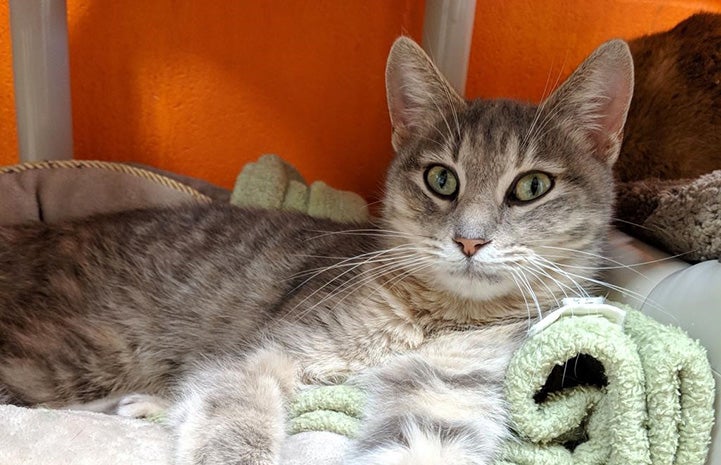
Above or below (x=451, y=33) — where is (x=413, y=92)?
below

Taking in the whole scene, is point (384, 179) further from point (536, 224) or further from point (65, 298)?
point (65, 298)

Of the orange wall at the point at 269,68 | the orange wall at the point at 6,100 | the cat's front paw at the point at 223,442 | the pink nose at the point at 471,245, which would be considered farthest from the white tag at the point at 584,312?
the orange wall at the point at 6,100

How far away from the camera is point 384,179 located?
5.10 feet

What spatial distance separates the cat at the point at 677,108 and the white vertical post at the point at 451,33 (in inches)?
20.2

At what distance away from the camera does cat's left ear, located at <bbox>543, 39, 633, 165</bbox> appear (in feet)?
4.30

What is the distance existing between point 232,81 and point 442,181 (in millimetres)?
1343

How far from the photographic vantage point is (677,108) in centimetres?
184

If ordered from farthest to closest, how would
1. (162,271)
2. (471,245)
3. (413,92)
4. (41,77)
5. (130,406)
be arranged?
(41,77) < (162,271) < (413,92) < (130,406) < (471,245)

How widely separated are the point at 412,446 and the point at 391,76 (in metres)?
0.82

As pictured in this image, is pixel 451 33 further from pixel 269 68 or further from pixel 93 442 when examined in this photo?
pixel 93 442

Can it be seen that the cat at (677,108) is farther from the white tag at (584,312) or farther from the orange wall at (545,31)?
the white tag at (584,312)

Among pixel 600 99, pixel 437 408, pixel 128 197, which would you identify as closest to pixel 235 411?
pixel 437 408

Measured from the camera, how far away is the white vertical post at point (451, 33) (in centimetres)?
206

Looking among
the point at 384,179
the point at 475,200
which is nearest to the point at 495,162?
the point at 475,200
